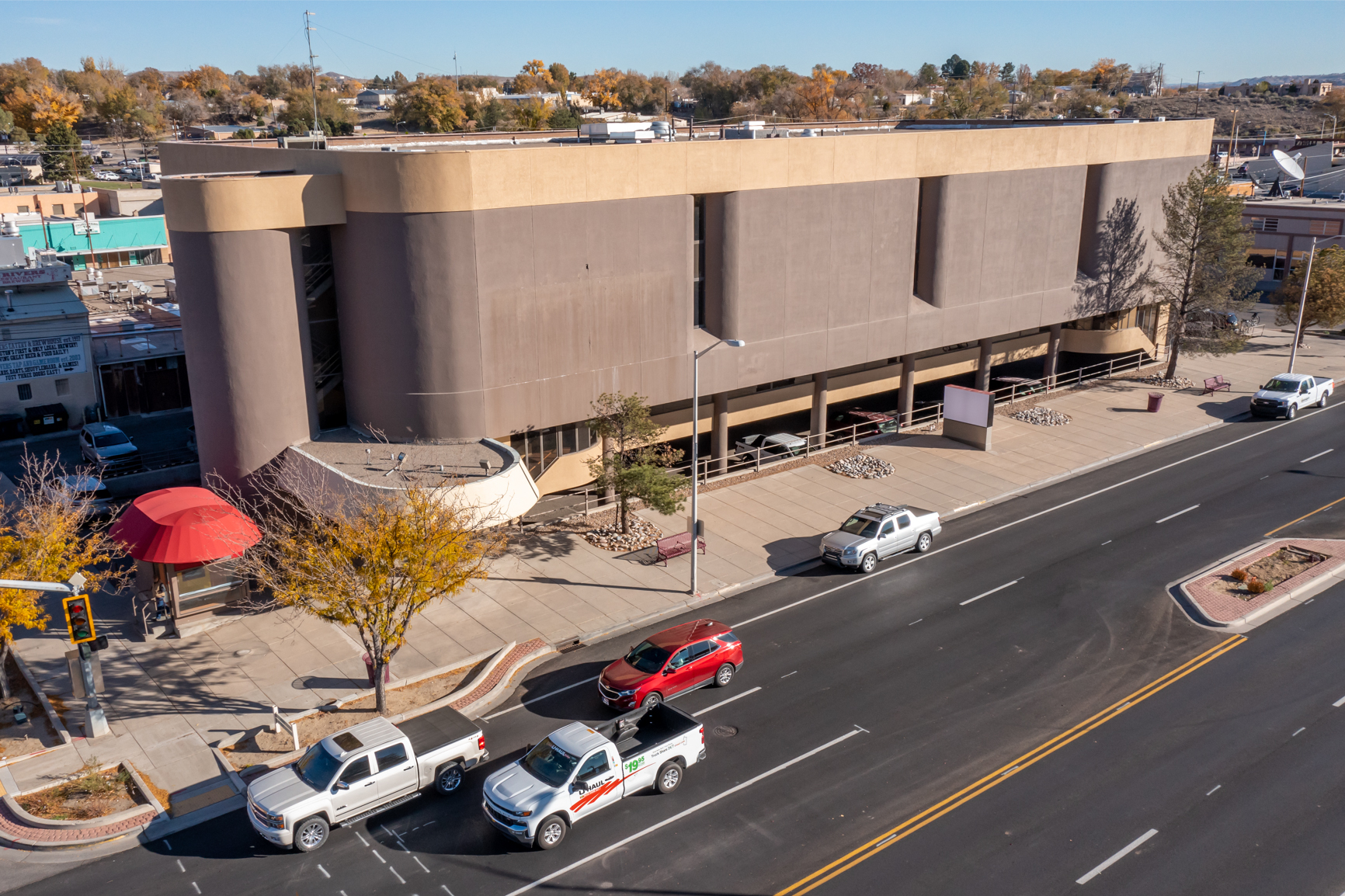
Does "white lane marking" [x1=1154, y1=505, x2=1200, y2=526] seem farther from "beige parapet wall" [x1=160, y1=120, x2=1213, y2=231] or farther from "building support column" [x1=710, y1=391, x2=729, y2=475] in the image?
"beige parapet wall" [x1=160, y1=120, x2=1213, y2=231]

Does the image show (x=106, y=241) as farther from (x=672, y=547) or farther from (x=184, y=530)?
(x=672, y=547)

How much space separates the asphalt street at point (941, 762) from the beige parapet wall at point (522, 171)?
46.1 feet

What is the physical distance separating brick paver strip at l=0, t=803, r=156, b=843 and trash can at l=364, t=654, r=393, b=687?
539 centimetres

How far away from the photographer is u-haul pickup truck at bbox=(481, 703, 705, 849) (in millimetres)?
18688

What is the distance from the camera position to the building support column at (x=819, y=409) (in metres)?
42.4

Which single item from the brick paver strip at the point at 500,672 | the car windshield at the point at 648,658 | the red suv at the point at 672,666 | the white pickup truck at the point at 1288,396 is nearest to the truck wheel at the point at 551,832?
the red suv at the point at 672,666

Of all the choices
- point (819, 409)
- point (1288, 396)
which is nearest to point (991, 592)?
point (819, 409)

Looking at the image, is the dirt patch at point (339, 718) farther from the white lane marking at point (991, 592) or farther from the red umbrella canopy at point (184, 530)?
the white lane marking at point (991, 592)

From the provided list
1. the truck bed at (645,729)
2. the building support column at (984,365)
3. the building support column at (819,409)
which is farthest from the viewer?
the building support column at (984,365)

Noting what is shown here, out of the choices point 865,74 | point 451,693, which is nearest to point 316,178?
point 451,693

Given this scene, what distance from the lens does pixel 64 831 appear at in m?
19.4

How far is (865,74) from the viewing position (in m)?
198

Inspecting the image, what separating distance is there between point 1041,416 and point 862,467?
38.8ft

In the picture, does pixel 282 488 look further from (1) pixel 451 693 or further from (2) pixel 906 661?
(2) pixel 906 661
